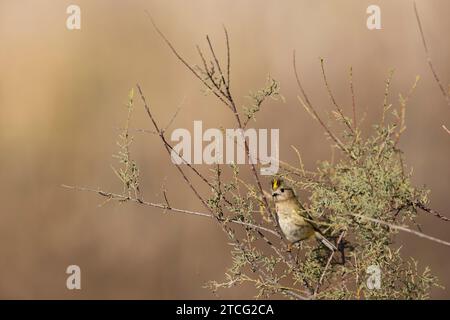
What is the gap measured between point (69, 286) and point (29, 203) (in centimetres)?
55

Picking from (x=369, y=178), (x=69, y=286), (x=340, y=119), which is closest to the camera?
(x=369, y=178)

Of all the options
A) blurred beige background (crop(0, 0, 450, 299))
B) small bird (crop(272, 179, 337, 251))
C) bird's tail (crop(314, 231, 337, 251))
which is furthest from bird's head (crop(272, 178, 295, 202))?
blurred beige background (crop(0, 0, 450, 299))

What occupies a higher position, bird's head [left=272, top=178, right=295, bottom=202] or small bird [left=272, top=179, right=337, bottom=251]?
bird's head [left=272, top=178, right=295, bottom=202]

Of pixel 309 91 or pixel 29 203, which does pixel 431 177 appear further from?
pixel 29 203

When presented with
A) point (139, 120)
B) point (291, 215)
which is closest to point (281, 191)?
point (291, 215)

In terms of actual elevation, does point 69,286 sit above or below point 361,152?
below

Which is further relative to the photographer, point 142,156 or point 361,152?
point 142,156

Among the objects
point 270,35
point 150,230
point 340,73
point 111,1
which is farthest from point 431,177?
point 111,1

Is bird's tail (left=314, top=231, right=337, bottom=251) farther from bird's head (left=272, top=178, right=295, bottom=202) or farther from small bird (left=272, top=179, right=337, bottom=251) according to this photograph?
bird's head (left=272, top=178, right=295, bottom=202)

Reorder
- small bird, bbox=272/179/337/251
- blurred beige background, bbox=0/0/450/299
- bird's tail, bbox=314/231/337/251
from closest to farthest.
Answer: bird's tail, bbox=314/231/337/251, small bird, bbox=272/179/337/251, blurred beige background, bbox=0/0/450/299

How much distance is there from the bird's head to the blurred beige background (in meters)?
2.58

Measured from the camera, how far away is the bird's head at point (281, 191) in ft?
6.54

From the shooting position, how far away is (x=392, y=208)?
4.84 ft

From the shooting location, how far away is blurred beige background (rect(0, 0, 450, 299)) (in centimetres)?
467
